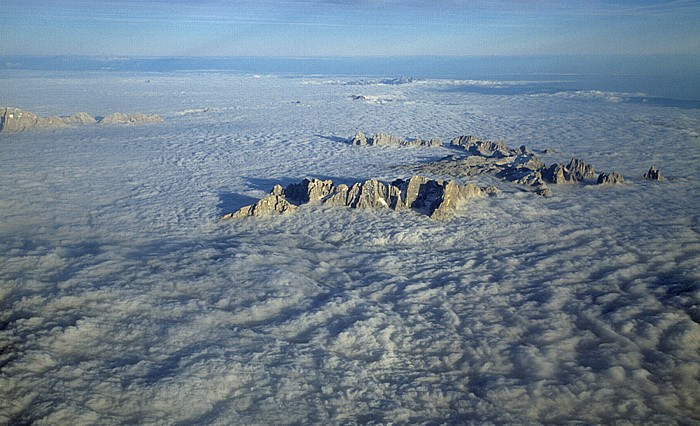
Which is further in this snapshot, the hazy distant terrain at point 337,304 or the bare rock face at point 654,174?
the bare rock face at point 654,174

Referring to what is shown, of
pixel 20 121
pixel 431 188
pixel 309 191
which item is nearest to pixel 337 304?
pixel 309 191

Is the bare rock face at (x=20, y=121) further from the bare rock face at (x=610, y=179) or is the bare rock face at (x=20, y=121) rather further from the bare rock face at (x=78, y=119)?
the bare rock face at (x=610, y=179)

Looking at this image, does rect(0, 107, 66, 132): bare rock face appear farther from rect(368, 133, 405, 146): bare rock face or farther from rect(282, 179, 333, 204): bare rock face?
rect(282, 179, 333, 204): bare rock face

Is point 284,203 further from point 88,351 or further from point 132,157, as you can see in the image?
point 132,157

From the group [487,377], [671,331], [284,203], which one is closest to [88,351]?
[487,377]

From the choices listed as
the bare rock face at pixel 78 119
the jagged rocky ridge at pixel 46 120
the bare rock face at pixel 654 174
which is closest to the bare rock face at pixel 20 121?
the jagged rocky ridge at pixel 46 120

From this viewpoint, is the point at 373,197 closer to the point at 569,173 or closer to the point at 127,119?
the point at 569,173

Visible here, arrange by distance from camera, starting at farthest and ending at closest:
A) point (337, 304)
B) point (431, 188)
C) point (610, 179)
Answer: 1. point (610, 179)
2. point (431, 188)
3. point (337, 304)
